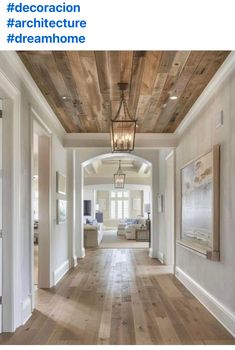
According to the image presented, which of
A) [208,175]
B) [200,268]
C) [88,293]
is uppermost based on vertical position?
[208,175]

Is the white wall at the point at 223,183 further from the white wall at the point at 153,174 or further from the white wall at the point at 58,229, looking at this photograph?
the white wall at the point at 153,174

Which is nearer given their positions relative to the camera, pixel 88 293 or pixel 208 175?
pixel 208 175

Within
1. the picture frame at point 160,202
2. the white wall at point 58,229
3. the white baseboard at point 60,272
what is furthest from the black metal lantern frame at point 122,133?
the picture frame at point 160,202

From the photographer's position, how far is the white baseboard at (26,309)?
13.3 ft

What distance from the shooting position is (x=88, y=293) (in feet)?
18.3

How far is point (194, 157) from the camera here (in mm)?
5617

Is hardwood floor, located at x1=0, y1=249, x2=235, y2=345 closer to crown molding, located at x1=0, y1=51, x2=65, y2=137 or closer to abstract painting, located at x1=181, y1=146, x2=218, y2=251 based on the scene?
abstract painting, located at x1=181, y1=146, x2=218, y2=251

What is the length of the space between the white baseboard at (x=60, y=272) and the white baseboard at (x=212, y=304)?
6.85 ft
